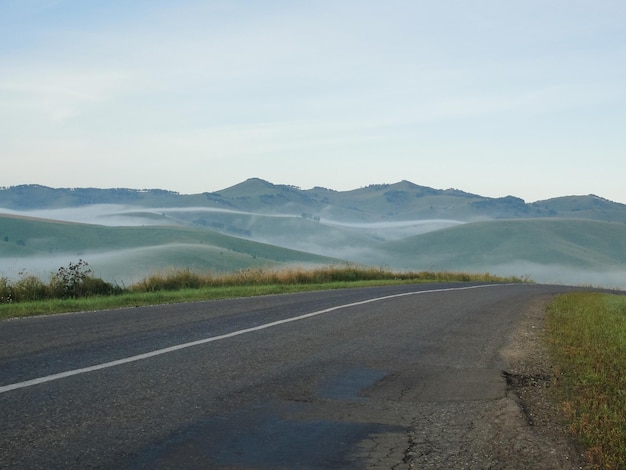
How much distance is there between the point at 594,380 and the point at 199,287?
18.8 metres

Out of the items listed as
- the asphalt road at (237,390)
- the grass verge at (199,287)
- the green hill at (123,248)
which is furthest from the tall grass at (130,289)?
the green hill at (123,248)

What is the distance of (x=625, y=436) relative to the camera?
20.3 feet

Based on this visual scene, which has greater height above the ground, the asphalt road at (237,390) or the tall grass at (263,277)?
the asphalt road at (237,390)

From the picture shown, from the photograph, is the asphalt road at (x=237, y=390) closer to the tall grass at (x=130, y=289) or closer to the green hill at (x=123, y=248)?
the tall grass at (x=130, y=289)

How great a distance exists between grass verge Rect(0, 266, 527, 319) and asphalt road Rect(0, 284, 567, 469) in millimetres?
2957

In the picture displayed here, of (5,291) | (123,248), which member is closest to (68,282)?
(5,291)

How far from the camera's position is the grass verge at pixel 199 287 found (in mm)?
16984

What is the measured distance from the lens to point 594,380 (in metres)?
8.74

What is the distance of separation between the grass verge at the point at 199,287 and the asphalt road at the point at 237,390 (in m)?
2.96

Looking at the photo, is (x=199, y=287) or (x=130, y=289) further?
(x=199, y=287)

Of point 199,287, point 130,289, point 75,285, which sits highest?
point 75,285

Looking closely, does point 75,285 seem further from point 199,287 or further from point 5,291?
point 199,287

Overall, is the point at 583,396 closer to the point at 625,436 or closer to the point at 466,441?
the point at 625,436

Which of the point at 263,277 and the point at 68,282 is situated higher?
the point at 68,282
